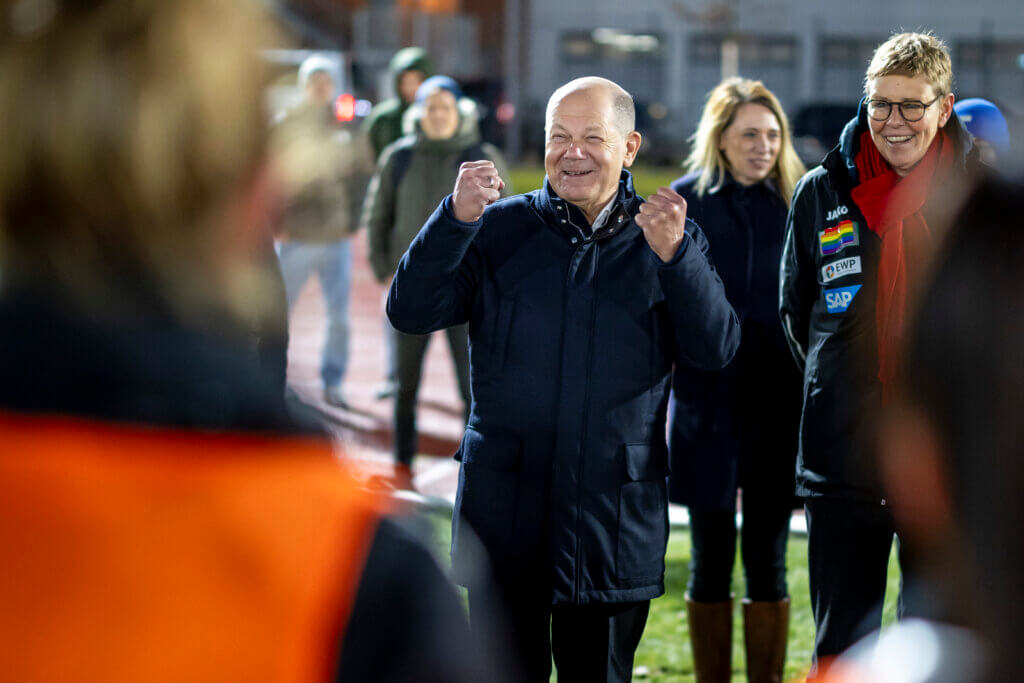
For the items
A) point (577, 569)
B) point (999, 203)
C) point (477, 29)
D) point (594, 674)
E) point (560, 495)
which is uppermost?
point (477, 29)

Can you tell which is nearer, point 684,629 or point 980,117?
point 980,117

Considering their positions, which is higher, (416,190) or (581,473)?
(416,190)

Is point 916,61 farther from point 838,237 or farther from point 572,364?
point 572,364

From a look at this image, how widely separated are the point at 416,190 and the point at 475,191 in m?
3.44

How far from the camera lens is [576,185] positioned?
311 centimetres

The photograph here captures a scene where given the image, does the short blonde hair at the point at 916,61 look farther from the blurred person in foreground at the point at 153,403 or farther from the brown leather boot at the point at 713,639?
the blurred person in foreground at the point at 153,403

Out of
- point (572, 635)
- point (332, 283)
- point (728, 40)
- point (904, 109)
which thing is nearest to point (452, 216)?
point (572, 635)

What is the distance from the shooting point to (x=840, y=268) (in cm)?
345

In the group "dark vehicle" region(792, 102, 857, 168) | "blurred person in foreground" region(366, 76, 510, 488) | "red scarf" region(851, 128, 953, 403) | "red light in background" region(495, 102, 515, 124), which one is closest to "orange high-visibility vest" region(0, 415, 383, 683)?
"red scarf" region(851, 128, 953, 403)

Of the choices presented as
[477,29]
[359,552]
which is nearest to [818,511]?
[359,552]

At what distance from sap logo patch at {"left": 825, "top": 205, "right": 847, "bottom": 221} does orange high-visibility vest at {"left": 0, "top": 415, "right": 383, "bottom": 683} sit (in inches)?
110

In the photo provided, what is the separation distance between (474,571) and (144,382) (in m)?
1.87

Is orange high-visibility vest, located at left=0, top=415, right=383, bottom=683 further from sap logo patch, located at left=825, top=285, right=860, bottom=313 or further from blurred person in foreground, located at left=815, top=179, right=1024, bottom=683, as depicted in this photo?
sap logo patch, located at left=825, top=285, right=860, bottom=313

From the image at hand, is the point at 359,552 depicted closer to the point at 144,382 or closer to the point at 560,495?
the point at 144,382
